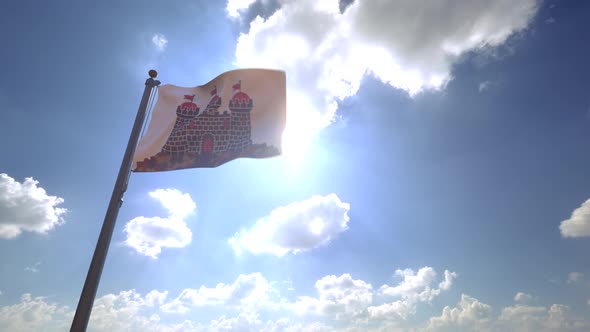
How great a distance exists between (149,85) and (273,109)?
4.30 meters

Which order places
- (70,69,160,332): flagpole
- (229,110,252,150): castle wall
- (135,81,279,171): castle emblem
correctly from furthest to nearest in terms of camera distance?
(229,110,252,150): castle wall, (135,81,279,171): castle emblem, (70,69,160,332): flagpole

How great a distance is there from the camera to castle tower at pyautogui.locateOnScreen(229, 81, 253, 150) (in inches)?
457

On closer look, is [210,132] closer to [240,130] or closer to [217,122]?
[217,122]

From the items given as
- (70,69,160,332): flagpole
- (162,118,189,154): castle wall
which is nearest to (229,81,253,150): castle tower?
(162,118,189,154): castle wall

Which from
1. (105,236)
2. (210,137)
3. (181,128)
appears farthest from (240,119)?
(105,236)

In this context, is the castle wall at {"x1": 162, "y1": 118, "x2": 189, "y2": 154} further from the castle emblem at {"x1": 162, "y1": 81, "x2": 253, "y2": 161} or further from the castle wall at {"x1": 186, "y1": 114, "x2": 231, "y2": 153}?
the castle wall at {"x1": 186, "y1": 114, "x2": 231, "y2": 153}

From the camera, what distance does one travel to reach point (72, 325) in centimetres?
678

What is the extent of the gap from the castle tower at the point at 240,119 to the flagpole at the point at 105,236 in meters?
2.97

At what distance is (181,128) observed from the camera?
11.5 metres

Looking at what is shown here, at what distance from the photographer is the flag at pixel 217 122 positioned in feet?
36.5

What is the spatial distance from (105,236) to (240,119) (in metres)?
6.00

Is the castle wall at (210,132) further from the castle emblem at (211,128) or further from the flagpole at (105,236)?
the flagpole at (105,236)

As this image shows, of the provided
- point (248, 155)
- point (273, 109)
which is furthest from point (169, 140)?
point (273, 109)

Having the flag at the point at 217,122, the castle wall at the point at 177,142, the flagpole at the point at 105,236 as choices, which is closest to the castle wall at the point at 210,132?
the flag at the point at 217,122
